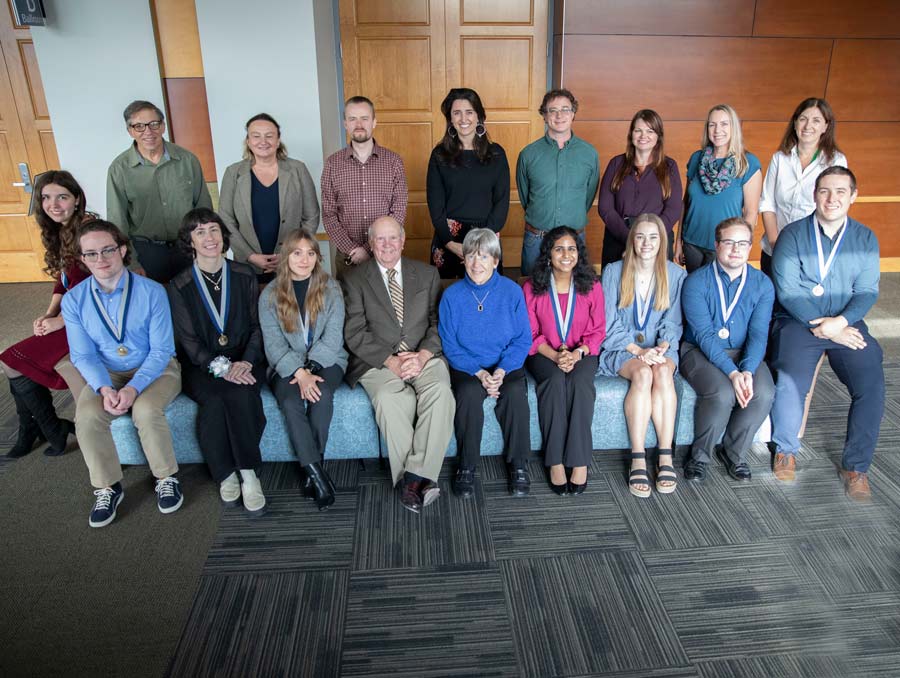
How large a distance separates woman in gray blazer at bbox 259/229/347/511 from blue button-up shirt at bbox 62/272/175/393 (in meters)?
0.49

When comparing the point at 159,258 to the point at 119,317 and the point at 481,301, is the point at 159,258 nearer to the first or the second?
the point at 119,317

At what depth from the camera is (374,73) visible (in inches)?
227

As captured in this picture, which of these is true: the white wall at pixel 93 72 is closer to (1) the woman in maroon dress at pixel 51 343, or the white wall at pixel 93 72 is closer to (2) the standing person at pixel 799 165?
(1) the woman in maroon dress at pixel 51 343

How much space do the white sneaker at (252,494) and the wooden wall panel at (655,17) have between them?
4599 millimetres

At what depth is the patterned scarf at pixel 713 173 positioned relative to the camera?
12.4ft

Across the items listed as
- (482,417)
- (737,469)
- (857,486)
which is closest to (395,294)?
(482,417)

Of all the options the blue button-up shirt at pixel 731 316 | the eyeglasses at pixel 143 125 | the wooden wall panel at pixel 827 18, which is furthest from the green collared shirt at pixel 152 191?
the wooden wall panel at pixel 827 18

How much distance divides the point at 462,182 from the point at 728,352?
1824mm

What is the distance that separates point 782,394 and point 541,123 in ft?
12.2

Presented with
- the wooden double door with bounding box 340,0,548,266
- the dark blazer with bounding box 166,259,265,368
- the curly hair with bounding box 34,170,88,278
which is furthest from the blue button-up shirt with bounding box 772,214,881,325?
the curly hair with bounding box 34,170,88,278

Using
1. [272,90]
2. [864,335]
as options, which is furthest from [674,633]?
[272,90]

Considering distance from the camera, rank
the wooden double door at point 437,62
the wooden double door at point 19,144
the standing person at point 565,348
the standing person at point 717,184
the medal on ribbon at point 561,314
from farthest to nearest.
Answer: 1. the wooden double door at point 19,144
2. the wooden double door at point 437,62
3. the standing person at point 717,184
4. the medal on ribbon at point 561,314
5. the standing person at point 565,348

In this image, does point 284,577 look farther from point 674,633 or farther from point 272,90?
point 272,90

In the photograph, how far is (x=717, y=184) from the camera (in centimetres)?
381
